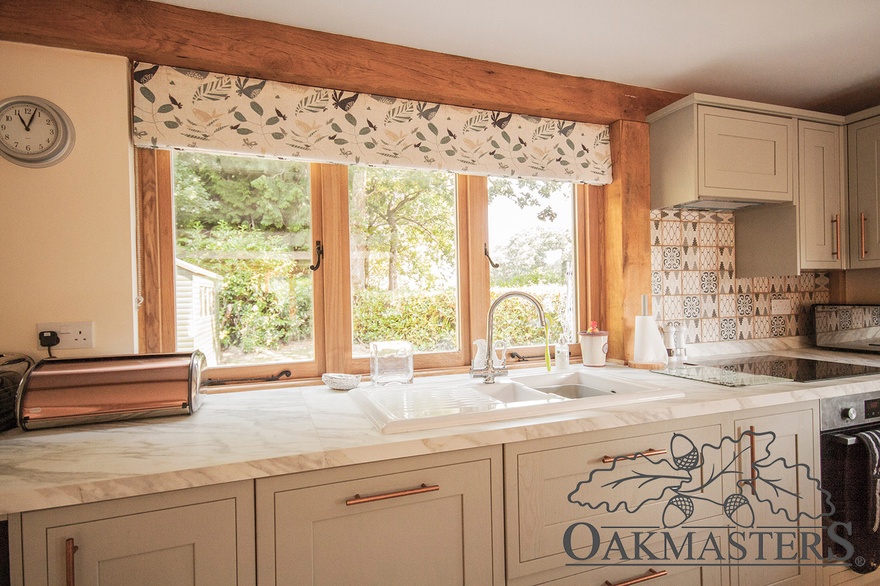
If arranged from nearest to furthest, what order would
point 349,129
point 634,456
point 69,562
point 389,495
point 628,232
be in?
point 69,562, point 389,495, point 634,456, point 349,129, point 628,232

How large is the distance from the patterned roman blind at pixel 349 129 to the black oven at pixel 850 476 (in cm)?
135

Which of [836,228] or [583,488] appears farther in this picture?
[836,228]

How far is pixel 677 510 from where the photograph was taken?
61.1 inches

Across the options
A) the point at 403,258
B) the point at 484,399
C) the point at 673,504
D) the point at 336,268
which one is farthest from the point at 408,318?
the point at 673,504

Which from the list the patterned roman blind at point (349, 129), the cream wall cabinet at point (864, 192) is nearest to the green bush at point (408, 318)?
the patterned roman blind at point (349, 129)

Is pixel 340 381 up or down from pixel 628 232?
down

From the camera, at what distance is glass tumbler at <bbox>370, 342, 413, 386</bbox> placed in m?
1.87

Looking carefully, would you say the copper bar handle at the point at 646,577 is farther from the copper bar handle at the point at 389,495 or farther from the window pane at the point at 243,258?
the window pane at the point at 243,258

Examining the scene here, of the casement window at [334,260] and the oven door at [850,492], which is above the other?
the casement window at [334,260]

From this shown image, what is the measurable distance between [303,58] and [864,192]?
2735mm

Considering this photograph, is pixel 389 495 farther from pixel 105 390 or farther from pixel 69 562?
pixel 105 390

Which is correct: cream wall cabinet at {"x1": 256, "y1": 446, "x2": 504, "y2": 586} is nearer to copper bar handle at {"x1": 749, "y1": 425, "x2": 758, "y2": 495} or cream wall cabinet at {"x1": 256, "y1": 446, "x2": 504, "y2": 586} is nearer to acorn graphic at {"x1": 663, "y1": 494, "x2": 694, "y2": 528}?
acorn graphic at {"x1": 663, "y1": 494, "x2": 694, "y2": 528}

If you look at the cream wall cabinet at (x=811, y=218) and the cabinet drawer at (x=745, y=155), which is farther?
the cream wall cabinet at (x=811, y=218)

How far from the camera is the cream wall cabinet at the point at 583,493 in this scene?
1345 millimetres
